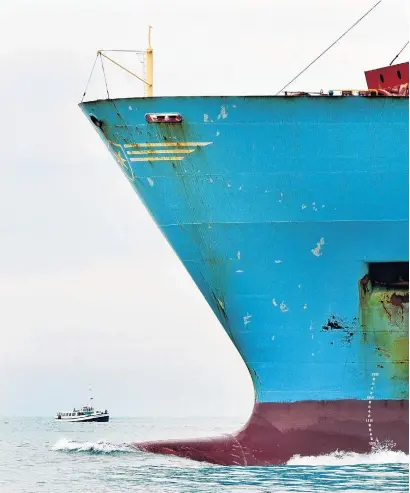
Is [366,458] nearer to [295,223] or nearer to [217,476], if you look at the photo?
[217,476]

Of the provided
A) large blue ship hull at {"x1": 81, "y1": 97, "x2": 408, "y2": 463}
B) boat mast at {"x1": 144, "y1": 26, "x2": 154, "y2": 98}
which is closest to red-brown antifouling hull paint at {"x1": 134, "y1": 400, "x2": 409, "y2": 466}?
large blue ship hull at {"x1": 81, "y1": 97, "x2": 408, "y2": 463}

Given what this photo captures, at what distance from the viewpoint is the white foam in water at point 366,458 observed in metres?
25.7

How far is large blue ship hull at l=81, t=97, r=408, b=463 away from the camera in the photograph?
2503 centimetres

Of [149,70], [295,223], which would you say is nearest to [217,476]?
[295,223]

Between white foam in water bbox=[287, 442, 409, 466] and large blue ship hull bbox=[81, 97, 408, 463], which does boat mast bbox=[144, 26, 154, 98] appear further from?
white foam in water bbox=[287, 442, 409, 466]

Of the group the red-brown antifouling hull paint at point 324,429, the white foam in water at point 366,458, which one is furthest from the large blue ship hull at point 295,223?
the white foam in water at point 366,458

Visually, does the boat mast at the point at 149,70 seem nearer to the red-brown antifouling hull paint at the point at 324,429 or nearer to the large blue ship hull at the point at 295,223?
the large blue ship hull at the point at 295,223

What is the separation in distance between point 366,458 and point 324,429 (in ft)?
3.30

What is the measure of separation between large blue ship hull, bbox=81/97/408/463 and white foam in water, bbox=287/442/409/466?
0.17 metres

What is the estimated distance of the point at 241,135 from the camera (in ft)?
82.4

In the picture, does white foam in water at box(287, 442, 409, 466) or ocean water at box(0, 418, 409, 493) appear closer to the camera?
ocean water at box(0, 418, 409, 493)

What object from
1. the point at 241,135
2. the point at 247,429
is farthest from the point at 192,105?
the point at 247,429

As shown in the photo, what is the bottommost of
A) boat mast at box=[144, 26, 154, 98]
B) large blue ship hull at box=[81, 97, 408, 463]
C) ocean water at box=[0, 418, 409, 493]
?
ocean water at box=[0, 418, 409, 493]

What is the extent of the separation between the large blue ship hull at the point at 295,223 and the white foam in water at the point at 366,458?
172 mm
